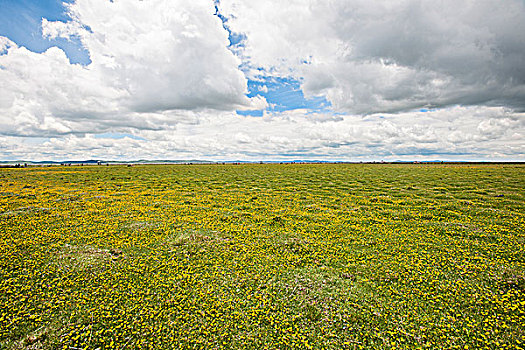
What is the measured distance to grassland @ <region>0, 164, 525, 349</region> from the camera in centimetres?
732

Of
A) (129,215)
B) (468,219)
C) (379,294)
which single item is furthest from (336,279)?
(129,215)

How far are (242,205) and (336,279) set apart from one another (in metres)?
14.5

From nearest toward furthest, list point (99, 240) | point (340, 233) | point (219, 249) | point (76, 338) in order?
point (76, 338)
point (219, 249)
point (99, 240)
point (340, 233)

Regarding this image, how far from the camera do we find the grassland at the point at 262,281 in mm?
7316

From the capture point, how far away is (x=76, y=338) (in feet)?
23.5

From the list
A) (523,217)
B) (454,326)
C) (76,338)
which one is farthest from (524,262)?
(76,338)

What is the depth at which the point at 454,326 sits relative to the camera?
7.53 m

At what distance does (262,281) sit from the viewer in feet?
33.3

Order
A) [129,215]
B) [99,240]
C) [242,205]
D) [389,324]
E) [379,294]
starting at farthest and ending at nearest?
[242,205] < [129,215] < [99,240] < [379,294] < [389,324]

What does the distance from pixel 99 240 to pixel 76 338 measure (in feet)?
26.6

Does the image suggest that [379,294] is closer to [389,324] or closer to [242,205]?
[389,324]

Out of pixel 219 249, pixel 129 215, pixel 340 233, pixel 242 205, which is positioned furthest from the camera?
pixel 242 205

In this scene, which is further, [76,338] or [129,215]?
[129,215]

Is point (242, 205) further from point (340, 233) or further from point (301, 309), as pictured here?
point (301, 309)
